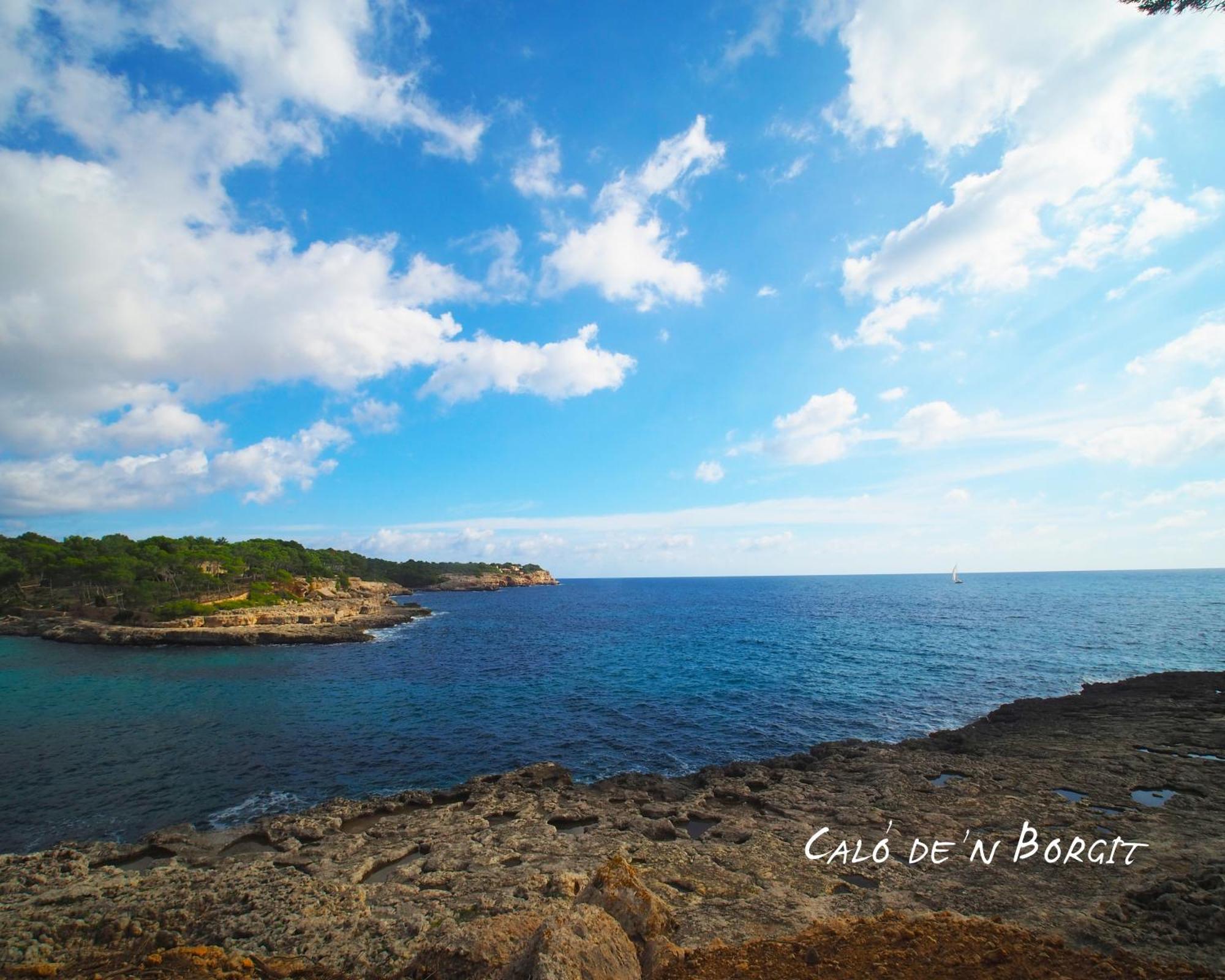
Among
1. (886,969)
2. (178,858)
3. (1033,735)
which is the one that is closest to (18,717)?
(178,858)

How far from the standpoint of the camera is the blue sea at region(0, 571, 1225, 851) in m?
24.0

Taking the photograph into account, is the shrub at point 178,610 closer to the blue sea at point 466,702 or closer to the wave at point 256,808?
the blue sea at point 466,702

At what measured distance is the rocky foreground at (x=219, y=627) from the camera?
6638cm

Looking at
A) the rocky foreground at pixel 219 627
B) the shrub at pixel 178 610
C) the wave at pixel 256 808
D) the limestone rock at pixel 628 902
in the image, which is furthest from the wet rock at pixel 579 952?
the shrub at pixel 178 610

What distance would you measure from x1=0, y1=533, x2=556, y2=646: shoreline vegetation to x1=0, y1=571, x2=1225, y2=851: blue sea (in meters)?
5.05

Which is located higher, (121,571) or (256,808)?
(121,571)

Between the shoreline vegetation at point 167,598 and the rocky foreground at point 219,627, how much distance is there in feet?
0.52

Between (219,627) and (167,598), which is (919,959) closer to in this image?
(219,627)

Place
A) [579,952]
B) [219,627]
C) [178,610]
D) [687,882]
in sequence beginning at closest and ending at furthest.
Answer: [579,952] → [687,882] → [219,627] → [178,610]

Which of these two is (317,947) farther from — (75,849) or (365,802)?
A: (75,849)

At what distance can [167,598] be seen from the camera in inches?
3354

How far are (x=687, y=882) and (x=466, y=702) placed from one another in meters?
28.2

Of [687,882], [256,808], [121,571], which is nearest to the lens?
[687,882]

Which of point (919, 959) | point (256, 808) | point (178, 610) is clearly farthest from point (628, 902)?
point (178, 610)
